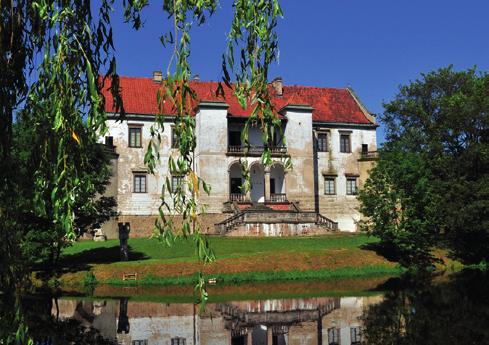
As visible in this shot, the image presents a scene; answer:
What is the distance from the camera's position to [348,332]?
16203mm

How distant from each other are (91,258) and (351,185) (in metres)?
26.0

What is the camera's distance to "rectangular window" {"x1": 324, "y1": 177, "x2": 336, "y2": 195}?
49438mm

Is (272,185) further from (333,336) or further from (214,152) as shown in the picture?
(333,336)

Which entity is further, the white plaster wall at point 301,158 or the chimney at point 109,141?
the white plaster wall at point 301,158

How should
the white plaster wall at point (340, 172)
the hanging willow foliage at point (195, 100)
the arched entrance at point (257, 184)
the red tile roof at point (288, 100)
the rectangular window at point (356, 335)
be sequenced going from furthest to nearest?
the white plaster wall at point (340, 172), the arched entrance at point (257, 184), the red tile roof at point (288, 100), the rectangular window at point (356, 335), the hanging willow foliage at point (195, 100)

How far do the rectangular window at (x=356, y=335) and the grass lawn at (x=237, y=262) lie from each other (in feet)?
42.9

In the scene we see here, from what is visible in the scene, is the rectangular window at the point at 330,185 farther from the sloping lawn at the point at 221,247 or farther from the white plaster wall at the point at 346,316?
the white plaster wall at the point at 346,316

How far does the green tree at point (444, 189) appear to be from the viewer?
34.6 metres

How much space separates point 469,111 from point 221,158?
63.2 ft

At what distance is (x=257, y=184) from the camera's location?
158 ft

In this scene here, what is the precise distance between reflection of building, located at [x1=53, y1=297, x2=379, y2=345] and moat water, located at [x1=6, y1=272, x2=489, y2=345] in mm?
30

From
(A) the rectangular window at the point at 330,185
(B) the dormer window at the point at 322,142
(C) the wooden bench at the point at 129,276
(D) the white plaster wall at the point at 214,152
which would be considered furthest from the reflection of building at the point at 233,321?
(B) the dormer window at the point at 322,142

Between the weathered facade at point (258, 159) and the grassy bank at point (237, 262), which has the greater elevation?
the weathered facade at point (258, 159)

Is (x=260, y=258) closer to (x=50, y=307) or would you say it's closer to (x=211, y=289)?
(x=211, y=289)
